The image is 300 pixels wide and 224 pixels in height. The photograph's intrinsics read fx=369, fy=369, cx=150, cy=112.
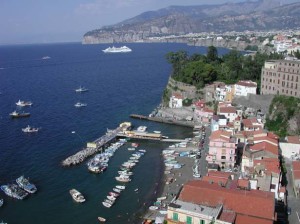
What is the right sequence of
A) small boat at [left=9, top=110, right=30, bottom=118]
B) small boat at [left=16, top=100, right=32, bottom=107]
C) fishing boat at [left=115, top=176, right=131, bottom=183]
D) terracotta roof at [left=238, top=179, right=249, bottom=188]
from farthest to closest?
small boat at [left=16, top=100, right=32, bottom=107] < small boat at [left=9, top=110, right=30, bottom=118] < fishing boat at [left=115, top=176, right=131, bottom=183] < terracotta roof at [left=238, top=179, right=249, bottom=188]

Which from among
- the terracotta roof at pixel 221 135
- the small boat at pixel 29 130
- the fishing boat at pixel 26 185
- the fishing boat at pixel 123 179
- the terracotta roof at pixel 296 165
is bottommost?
the fishing boat at pixel 123 179

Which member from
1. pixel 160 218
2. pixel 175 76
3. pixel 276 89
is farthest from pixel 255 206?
pixel 175 76

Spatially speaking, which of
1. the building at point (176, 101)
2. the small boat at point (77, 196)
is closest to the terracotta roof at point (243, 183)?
the small boat at point (77, 196)

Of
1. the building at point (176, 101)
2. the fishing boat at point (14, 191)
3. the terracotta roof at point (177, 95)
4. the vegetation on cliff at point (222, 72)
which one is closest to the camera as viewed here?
the fishing boat at point (14, 191)

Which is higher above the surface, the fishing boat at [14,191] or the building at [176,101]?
the building at [176,101]

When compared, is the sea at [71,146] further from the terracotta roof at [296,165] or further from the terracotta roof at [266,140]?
the terracotta roof at [296,165]

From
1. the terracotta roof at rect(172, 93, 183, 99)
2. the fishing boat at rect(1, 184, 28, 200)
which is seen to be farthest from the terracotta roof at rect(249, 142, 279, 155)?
the terracotta roof at rect(172, 93, 183, 99)

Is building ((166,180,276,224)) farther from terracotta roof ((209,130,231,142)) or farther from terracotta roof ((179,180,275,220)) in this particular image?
terracotta roof ((209,130,231,142))
